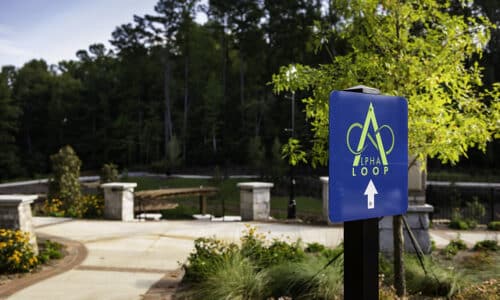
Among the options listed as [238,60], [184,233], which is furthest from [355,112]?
[238,60]

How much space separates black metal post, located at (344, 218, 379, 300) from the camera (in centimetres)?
234

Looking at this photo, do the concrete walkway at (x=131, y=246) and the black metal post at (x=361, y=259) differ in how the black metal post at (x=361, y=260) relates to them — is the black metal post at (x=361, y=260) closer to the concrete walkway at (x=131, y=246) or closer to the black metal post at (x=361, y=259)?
the black metal post at (x=361, y=259)

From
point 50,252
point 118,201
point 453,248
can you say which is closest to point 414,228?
point 453,248

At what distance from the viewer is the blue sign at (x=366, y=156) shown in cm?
209

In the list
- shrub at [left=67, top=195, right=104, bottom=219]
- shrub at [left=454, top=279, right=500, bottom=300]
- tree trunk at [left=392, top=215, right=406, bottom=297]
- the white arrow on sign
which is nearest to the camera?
the white arrow on sign

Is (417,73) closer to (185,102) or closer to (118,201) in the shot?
(118,201)

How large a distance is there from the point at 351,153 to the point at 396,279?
114 inches

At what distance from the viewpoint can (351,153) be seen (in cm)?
214

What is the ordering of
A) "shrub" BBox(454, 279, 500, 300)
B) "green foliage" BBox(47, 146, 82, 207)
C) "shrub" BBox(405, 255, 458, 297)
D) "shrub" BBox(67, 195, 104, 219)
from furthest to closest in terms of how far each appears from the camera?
"green foliage" BBox(47, 146, 82, 207), "shrub" BBox(67, 195, 104, 219), "shrub" BBox(405, 255, 458, 297), "shrub" BBox(454, 279, 500, 300)

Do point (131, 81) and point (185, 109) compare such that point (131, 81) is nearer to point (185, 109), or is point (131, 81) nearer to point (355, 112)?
point (185, 109)

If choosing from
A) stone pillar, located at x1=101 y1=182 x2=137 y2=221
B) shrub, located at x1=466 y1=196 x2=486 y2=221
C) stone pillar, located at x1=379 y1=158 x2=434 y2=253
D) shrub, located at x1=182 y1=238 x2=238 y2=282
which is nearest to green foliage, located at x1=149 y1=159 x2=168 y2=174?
stone pillar, located at x1=101 y1=182 x2=137 y2=221

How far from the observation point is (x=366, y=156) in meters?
2.22

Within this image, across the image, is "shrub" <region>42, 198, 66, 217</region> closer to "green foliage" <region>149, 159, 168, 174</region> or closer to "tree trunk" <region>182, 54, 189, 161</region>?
"green foliage" <region>149, 159, 168, 174</region>

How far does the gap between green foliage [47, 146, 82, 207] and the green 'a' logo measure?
1151cm
